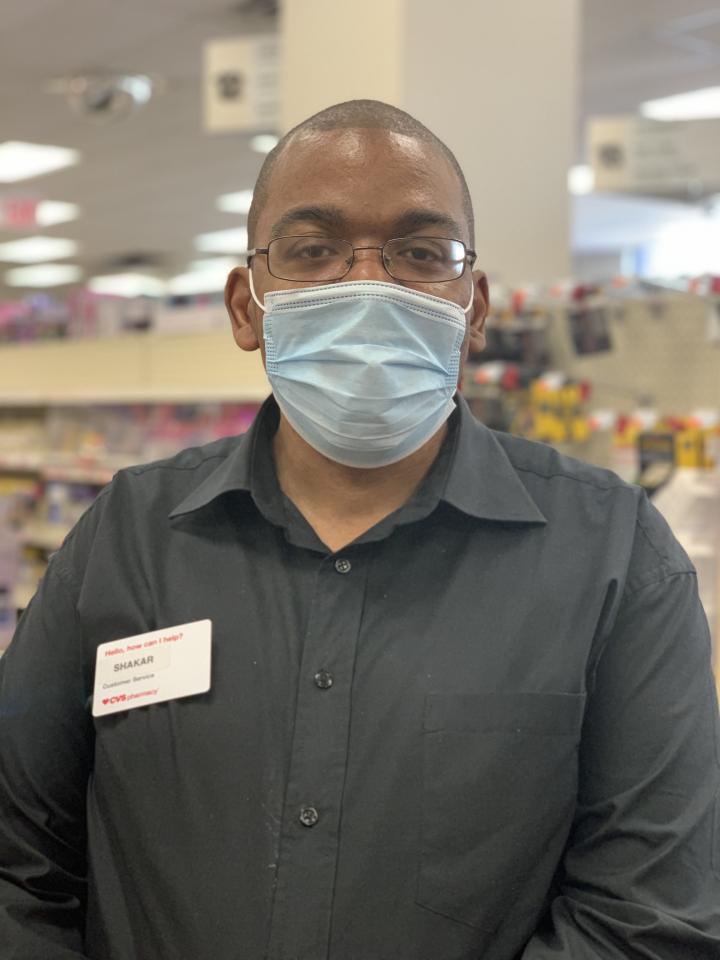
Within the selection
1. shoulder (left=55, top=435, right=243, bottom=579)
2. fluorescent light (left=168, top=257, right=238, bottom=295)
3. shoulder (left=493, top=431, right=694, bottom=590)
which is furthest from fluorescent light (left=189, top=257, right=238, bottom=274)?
shoulder (left=493, top=431, right=694, bottom=590)

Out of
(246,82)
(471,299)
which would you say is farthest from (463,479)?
(246,82)

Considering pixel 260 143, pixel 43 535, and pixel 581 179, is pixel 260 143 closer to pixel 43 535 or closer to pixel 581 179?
pixel 581 179

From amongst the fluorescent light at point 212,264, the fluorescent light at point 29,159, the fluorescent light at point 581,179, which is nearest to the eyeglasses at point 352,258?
the fluorescent light at point 29,159

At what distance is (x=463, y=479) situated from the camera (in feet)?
4.76

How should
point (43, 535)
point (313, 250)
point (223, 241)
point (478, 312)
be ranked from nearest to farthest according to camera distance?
point (313, 250) < point (478, 312) < point (43, 535) < point (223, 241)

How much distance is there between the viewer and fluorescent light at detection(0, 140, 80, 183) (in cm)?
956

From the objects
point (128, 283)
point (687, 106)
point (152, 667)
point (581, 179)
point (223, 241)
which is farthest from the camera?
point (128, 283)

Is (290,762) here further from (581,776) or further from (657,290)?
(657,290)

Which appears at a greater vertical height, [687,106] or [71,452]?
[687,106]

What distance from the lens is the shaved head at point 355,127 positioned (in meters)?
1.49

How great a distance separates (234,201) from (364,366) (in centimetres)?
1063

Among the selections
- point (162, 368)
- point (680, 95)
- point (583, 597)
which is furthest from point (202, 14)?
point (583, 597)

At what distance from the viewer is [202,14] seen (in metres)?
6.30

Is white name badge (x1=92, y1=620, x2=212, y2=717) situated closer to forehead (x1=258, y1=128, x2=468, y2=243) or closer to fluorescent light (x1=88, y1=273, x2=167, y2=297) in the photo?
forehead (x1=258, y1=128, x2=468, y2=243)
